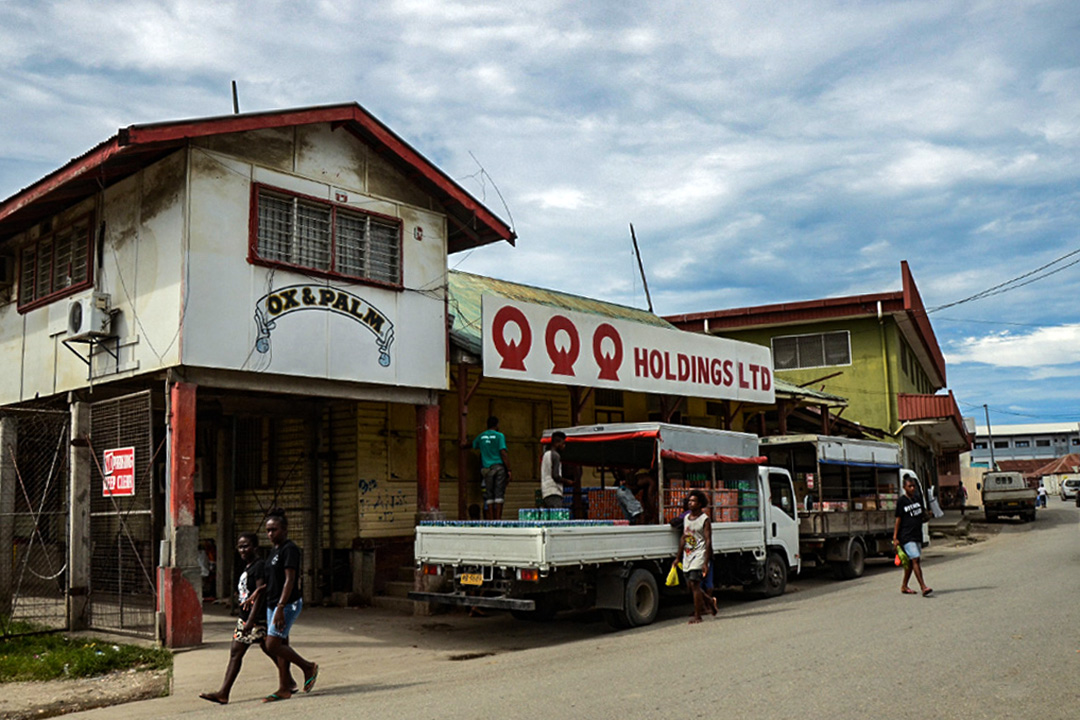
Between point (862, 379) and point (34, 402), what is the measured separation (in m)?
27.4

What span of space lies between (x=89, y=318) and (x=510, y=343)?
6085mm

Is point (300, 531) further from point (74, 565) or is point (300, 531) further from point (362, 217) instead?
point (362, 217)

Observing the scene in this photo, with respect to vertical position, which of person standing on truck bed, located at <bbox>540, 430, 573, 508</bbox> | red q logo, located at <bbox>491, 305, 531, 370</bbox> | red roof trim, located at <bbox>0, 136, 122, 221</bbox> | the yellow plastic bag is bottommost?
the yellow plastic bag

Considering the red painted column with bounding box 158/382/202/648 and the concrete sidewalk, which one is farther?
the red painted column with bounding box 158/382/202/648

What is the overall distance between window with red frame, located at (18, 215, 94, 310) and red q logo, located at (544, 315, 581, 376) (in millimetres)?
7077

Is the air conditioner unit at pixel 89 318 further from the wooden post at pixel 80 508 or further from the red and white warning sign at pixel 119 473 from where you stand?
the red and white warning sign at pixel 119 473

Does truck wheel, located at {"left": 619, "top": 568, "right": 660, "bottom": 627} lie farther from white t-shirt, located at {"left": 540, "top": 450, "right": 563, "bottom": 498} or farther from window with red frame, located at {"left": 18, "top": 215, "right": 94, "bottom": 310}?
window with red frame, located at {"left": 18, "top": 215, "right": 94, "bottom": 310}

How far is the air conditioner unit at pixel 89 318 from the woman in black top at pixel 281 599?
5944mm

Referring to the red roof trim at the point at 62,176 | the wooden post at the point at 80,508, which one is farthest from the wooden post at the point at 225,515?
the red roof trim at the point at 62,176

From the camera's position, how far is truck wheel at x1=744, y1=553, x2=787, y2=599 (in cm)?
1445

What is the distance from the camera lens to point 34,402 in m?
14.9

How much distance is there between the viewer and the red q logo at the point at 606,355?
16.8 metres

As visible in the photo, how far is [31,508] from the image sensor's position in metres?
14.1

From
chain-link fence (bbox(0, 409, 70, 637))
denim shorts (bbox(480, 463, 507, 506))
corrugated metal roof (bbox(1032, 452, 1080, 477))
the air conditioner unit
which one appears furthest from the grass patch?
corrugated metal roof (bbox(1032, 452, 1080, 477))
